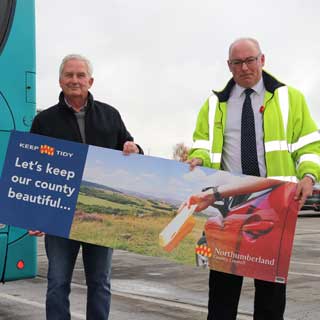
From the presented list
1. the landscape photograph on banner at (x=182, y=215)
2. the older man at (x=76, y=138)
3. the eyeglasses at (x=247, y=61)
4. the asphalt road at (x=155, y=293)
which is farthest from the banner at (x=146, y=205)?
the asphalt road at (x=155, y=293)

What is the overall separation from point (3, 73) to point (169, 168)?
6.78ft

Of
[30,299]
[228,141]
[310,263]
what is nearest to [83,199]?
[228,141]

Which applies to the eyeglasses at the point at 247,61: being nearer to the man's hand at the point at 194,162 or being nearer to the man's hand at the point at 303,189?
the man's hand at the point at 194,162

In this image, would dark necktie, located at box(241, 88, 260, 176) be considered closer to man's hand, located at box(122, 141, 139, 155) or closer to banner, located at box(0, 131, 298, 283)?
banner, located at box(0, 131, 298, 283)

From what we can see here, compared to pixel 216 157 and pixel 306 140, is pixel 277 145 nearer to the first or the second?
pixel 306 140

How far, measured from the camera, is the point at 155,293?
24.4 ft

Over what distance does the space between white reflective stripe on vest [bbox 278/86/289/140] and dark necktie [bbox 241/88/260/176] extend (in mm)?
182

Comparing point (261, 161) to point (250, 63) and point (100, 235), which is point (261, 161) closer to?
point (250, 63)

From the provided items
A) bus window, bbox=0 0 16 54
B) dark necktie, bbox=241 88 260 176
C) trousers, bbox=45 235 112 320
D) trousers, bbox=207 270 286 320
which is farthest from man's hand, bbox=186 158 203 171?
bus window, bbox=0 0 16 54

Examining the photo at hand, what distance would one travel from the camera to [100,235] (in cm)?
401

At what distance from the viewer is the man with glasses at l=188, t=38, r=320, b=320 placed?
11.7 feet

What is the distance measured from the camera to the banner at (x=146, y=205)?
3561mm

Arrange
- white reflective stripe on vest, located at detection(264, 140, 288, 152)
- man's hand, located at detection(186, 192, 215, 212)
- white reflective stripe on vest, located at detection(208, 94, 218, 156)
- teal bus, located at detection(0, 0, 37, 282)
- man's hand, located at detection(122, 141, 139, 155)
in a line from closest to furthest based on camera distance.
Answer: white reflective stripe on vest, located at detection(264, 140, 288, 152), man's hand, located at detection(186, 192, 215, 212), white reflective stripe on vest, located at detection(208, 94, 218, 156), man's hand, located at detection(122, 141, 139, 155), teal bus, located at detection(0, 0, 37, 282)

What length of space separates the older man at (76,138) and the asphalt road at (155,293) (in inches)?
77.6
